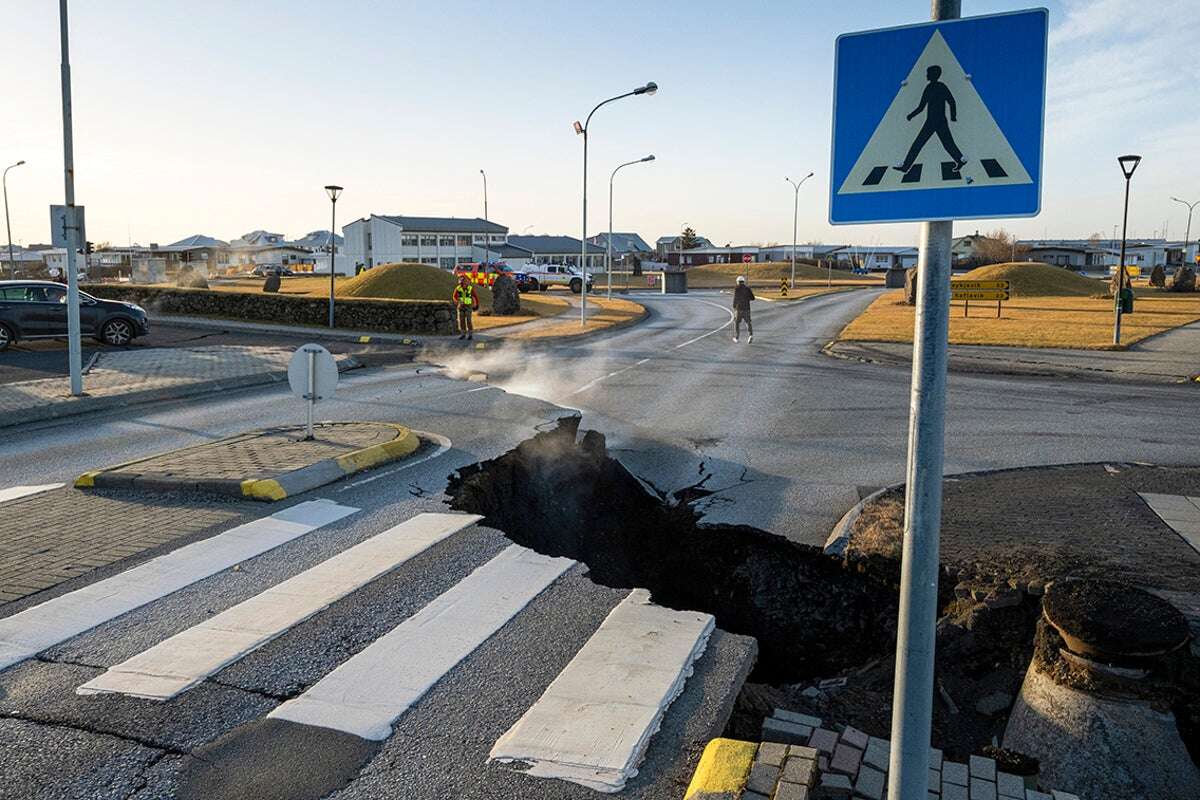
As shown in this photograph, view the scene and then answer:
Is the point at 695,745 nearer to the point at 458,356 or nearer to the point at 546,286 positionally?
the point at 458,356

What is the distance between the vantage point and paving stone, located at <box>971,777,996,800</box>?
357cm

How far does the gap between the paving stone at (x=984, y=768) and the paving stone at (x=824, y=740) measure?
22.3 inches

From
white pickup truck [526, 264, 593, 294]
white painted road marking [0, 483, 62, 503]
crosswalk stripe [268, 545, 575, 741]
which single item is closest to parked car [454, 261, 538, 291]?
white pickup truck [526, 264, 593, 294]

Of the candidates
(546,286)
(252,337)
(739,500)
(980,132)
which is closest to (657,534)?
(739,500)

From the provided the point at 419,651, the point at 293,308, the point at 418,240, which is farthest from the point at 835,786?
the point at 418,240

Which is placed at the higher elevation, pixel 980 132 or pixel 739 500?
pixel 980 132

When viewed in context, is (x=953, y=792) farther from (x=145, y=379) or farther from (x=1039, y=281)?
(x=1039, y=281)

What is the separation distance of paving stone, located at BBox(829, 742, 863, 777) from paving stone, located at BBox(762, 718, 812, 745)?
0.19m

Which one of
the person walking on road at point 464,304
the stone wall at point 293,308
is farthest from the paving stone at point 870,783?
the stone wall at point 293,308

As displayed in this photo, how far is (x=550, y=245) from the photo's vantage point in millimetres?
107812

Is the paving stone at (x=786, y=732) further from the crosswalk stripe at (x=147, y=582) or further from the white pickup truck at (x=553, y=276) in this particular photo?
the white pickup truck at (x=553, y=276)

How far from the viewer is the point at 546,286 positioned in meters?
54.6

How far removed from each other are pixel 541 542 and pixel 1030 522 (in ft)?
13.5

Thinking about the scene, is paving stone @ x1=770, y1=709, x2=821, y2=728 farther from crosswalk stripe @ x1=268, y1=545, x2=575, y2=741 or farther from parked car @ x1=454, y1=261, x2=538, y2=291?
parked car @ x1=454, y1=261, x2=538, y2=291
